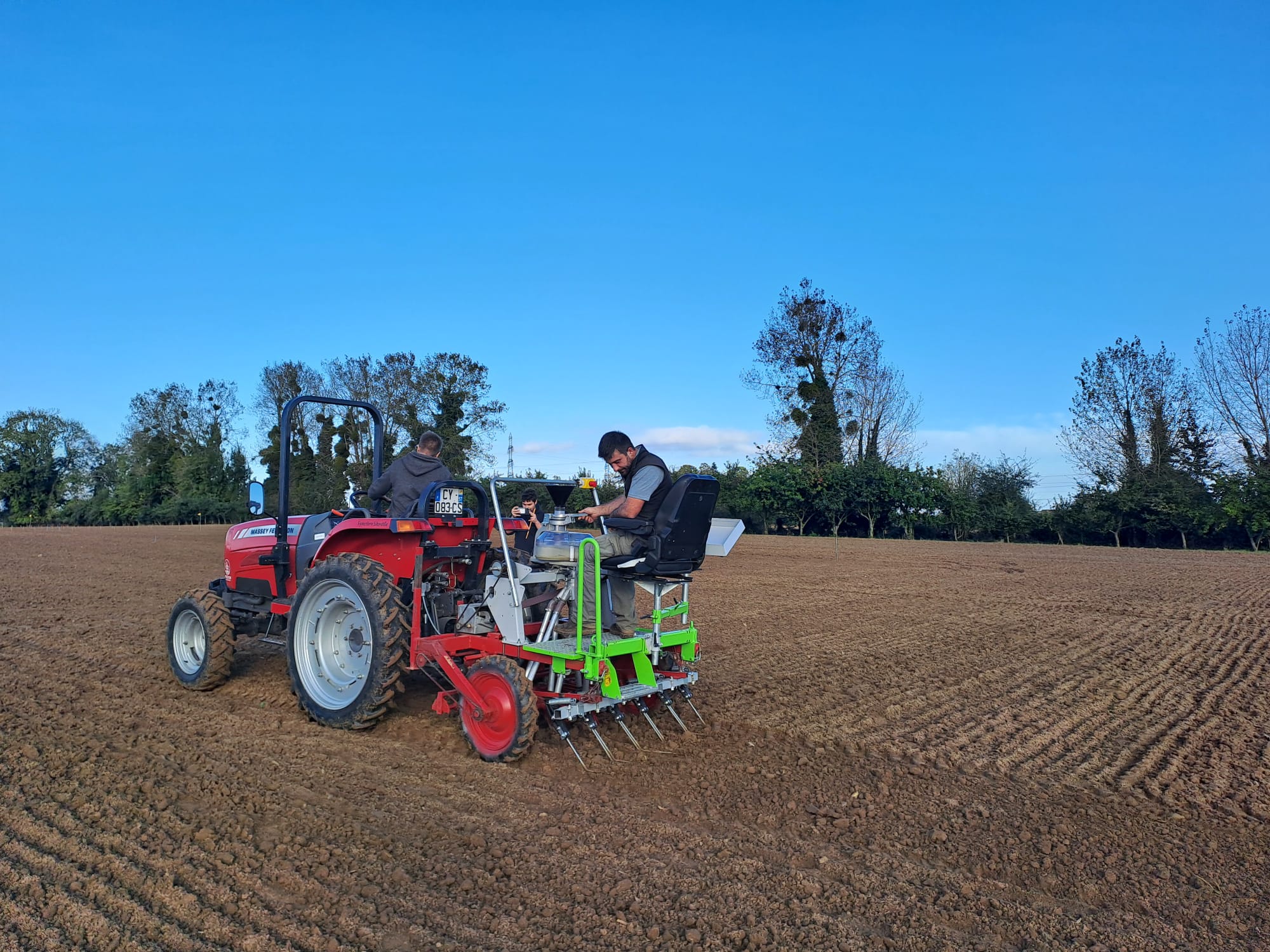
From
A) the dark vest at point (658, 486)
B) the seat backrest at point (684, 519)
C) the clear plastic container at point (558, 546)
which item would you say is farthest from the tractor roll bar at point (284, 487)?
the seat backrest at point (684, 519)

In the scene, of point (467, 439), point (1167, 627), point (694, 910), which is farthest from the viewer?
point (467, 439)

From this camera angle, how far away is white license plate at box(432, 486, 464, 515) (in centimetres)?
542

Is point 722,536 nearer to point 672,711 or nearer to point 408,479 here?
point 672,711

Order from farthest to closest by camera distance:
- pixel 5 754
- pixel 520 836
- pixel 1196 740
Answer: pixel 1196 740, pixel 5 754, pixel 520 836

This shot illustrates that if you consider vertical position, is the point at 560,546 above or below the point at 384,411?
below

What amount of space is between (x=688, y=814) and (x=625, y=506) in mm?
1708

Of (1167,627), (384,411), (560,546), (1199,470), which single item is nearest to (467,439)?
(384,411)

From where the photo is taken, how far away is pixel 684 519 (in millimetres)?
4832

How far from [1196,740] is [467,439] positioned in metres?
36.5

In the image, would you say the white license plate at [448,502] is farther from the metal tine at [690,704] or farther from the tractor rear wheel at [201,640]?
the tractor rear wheel at [201,640]

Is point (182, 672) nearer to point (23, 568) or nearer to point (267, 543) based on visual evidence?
point (267, 543)

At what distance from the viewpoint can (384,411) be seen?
39.9 meters

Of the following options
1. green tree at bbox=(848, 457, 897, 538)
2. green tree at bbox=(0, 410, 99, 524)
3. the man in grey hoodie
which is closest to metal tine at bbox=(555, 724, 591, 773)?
the man in grey hoodie

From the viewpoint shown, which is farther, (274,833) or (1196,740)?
(1196,740)
